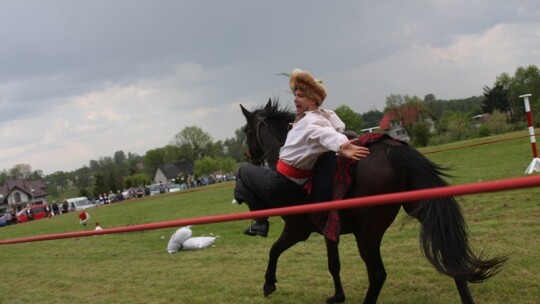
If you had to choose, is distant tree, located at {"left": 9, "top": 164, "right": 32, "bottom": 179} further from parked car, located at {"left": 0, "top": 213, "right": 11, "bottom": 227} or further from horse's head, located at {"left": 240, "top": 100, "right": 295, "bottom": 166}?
horse's head, located at {"left": 240, "top": 100, "right": 295, "bottom": 166}

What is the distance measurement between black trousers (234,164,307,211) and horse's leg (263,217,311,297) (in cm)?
32

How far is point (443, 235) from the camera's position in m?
3.05

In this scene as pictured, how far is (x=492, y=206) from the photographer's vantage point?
7.54 meters

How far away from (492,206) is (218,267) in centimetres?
470

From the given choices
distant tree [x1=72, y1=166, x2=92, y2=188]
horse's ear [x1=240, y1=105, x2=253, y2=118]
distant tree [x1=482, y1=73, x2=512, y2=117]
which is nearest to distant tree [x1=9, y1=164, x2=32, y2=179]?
distant tree [x1=72, y1=166, x2=92, y2=188]

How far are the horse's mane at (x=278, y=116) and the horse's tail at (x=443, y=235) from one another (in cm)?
155

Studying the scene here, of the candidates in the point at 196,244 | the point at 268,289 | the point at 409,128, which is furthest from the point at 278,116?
the point at 409,128

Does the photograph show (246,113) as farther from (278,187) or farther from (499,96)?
(499,96)

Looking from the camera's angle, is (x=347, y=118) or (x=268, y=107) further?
(x=347, y=118)

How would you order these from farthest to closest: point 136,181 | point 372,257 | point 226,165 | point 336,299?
point 226,165
point 136,181
point 336,299
point 372,257

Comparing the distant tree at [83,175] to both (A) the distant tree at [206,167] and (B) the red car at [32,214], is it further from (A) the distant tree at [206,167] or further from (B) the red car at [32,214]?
(B) the red car at [32,214]

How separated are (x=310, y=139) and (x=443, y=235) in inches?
44.6

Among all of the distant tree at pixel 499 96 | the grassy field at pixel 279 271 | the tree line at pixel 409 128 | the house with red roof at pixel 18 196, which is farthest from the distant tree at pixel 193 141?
the grassy field at pixel 279 271

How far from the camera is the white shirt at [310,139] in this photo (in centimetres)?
311
